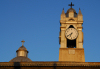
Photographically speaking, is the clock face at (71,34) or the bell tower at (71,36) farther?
the clock face at (71,34)

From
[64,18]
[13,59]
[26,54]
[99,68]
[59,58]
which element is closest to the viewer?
[99,68]

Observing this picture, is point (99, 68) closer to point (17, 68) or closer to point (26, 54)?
point (17, 68)

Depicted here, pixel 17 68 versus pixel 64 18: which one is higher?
pixel 64 18

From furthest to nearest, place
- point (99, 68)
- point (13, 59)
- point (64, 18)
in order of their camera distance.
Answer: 1. point (13, 59)
2. point (64, 18)
3. point (99, 68)

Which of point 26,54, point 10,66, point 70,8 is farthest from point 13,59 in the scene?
point 10,66

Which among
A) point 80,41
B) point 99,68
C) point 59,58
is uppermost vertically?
point 80,41

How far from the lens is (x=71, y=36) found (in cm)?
4119

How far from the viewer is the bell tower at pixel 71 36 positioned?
39.1 metres

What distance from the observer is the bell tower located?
3912 cm

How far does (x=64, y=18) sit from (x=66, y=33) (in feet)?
8.18

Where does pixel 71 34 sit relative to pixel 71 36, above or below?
above

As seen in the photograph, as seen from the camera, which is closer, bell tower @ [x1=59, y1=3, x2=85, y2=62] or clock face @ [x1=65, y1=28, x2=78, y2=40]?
bell tower @ [x1=59, y1=3, x2=85, y2=62]

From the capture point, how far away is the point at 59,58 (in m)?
39.0

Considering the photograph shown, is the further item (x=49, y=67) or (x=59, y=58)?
(x=59, y=58)
